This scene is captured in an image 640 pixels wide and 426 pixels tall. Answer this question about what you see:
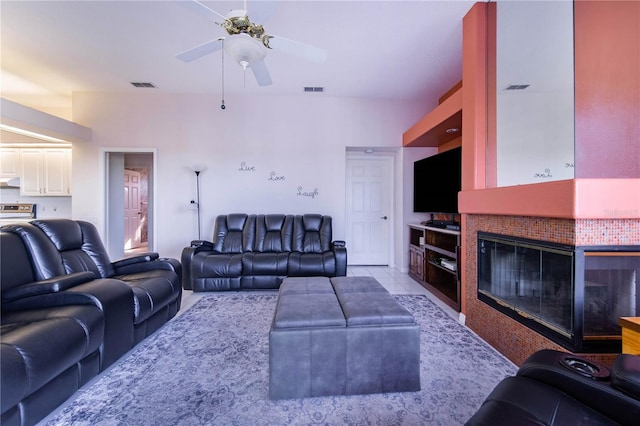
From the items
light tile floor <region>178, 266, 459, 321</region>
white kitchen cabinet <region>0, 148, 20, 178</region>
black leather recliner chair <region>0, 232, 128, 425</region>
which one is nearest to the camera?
black leather recliner chair <region>0, 232, 128, 425</region>

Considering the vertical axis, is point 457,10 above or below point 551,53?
above

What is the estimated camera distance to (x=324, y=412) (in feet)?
→ 4.49

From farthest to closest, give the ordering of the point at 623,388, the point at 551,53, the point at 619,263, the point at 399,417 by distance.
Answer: the point at 551,53 → the point at 619,263 → the point at 399,417 → the point at 623,388

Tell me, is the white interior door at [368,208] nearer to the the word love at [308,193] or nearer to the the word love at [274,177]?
the the word love at [308,193]

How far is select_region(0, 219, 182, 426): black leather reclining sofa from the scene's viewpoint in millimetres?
1178

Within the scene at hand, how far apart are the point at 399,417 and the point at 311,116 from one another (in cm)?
416

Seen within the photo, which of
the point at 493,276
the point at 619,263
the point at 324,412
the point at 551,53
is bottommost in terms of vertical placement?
the point at 324,412

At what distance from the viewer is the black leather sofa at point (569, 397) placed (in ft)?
2.47

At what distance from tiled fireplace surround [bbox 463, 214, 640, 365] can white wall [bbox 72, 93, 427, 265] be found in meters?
2.09

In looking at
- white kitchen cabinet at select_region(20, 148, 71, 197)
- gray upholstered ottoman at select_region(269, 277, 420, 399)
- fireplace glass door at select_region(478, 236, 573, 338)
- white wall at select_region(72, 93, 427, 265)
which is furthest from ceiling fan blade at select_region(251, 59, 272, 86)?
white kitchen cabinet at select_region(20, 148, 71, 197)

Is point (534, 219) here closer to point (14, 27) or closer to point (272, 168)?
point (272, 168)

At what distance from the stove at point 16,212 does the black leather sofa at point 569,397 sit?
287 inches

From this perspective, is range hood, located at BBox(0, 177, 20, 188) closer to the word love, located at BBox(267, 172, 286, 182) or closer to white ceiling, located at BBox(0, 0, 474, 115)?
white ceiling, located at BBox(0, 0, 474, 115)

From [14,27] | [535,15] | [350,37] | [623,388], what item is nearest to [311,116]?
[350,37]
